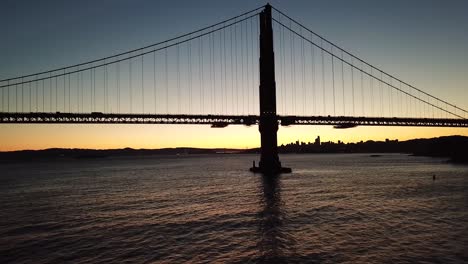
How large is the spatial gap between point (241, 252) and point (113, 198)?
26.2m

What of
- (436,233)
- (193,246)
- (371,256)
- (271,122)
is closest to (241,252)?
(193,246)

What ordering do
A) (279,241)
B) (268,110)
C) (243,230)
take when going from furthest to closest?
(268,110), (243,230), (279,241)

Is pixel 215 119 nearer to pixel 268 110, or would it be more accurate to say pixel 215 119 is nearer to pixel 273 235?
pixel 268 110

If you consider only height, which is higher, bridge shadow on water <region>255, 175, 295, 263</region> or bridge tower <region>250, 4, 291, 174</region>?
bridge tower <region>250, 4, 291, 174</region>

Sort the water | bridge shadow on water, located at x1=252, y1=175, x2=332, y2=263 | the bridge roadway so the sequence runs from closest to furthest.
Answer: bridge shadow on water, located at x1=252, y1=175, x2=332, y2=263 → the water → the bridge roadway

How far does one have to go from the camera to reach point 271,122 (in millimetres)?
66188

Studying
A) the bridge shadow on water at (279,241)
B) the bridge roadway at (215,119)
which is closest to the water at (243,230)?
the bridge shadow on water at (279,241)

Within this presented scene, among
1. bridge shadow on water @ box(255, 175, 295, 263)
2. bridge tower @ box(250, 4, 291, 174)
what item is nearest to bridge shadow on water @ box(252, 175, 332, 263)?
bridge shadow on water @ box(255, 175, 295, 263)

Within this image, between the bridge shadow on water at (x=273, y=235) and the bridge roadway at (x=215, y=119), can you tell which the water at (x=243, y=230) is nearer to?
the bridge shadow on water at (x=273, y=235)

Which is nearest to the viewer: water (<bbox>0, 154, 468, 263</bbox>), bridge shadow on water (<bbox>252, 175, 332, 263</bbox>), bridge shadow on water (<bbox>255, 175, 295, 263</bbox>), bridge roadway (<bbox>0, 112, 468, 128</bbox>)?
bridge shadow on water (<bbox>252, 175, 332, 263</bbox>)

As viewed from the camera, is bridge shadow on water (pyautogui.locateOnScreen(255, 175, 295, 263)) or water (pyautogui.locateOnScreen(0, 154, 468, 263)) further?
water (pyautogui.locateOnScreen(0, 154, 468, 263))

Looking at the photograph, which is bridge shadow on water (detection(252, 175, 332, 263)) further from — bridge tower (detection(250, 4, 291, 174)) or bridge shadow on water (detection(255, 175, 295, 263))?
bridge tower (detection(250, 4, 291, 174))

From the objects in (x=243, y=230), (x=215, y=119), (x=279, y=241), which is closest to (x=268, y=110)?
(x=215, y=119)

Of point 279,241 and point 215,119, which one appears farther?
point 215,119
